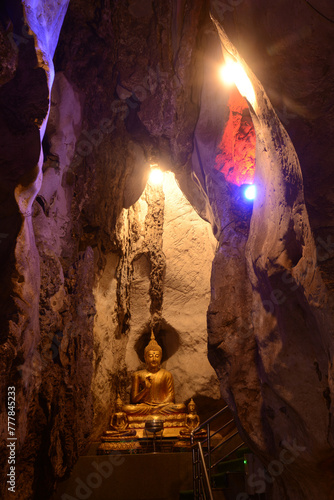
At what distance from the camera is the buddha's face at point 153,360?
29.5ft

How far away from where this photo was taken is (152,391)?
8.68 m

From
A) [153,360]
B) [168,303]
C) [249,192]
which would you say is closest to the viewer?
[249,192]

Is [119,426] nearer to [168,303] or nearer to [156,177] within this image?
[168,303]

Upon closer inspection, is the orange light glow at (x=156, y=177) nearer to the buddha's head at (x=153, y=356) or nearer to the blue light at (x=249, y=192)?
the buddha's head at (x=153, y=356)

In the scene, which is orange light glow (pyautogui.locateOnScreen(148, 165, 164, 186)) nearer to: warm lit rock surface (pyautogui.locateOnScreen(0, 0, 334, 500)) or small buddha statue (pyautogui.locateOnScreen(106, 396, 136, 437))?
warm lit rock surface (pyautogui.locateOnScreen(0, 0, 334, 500))

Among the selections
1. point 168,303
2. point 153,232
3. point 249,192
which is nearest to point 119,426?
point 168,303

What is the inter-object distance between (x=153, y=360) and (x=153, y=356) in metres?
0.09

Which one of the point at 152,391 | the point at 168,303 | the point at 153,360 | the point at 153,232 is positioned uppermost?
the point at 153,232

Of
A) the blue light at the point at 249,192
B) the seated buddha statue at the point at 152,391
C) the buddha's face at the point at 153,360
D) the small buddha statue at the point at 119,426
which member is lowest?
the small buddha statue at the point at 119,426

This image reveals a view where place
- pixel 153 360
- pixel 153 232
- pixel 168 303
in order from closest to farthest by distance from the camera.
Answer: pixel 153 360 < pixel 168 303 < pixel 153 232

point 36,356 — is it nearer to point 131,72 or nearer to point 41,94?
point 41,94

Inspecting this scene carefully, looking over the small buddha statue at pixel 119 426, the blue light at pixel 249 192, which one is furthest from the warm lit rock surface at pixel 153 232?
the small buddha statue at pixel 119 426

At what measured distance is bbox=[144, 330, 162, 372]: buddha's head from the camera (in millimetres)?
8984

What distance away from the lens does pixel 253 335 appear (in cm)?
478
